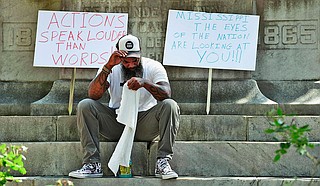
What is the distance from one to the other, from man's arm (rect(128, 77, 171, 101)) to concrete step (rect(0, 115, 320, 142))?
63 cm

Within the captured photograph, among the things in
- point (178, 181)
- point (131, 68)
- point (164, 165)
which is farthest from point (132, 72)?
point (178, 181)

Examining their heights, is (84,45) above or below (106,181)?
above

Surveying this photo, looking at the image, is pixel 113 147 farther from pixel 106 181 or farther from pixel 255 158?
pixel 255 158

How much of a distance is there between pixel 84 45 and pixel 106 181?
192cm

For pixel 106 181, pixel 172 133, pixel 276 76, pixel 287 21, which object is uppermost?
pixel 287 21

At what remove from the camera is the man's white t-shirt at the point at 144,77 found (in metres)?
6.68

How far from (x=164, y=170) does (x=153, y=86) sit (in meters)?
0.74

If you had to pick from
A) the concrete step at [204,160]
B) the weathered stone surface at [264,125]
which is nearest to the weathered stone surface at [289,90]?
the weathered stone surface at [264,125]

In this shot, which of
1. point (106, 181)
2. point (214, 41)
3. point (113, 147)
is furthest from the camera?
point (214, 41)

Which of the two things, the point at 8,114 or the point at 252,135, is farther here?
the point at 8,114

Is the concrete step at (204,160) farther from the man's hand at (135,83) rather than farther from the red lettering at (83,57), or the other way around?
the red lettering at (83,57)

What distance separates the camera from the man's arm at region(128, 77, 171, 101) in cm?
637

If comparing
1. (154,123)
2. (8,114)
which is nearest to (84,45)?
(8,114)

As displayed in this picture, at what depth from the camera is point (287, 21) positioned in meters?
7.94
